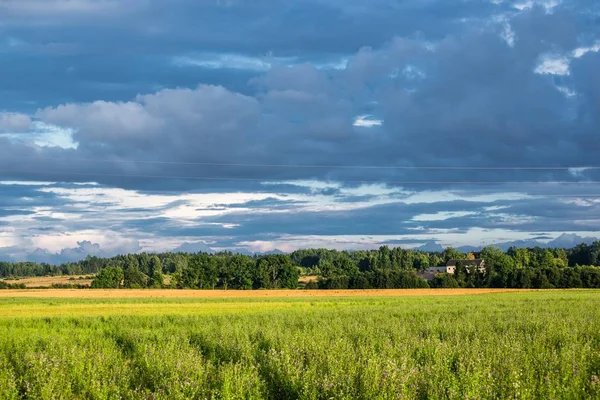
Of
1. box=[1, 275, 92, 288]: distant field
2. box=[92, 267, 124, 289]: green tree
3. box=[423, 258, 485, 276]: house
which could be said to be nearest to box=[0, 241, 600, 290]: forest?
box=[92, 267, 124, 289]: green tree

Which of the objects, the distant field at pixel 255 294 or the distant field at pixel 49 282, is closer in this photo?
the distant field at pixel 255 294

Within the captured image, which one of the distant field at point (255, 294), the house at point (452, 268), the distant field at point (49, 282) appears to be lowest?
the distant field at point (49, 282)

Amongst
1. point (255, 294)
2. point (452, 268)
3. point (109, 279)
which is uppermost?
point (109, 279)

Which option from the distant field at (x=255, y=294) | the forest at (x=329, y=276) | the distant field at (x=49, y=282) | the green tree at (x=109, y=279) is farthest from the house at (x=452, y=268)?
the distant field at (x=49, y=282)

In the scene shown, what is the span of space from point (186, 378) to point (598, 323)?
54.5 ft

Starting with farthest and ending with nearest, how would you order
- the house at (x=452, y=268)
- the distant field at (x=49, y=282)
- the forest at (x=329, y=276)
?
the house at (x=452, y=268), the distant field at (x=49, y=282), the forest at (x=329, y=276)

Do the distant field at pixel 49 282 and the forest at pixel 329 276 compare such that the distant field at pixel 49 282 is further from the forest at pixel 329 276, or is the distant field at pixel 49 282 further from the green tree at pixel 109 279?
the forest at pixel 329 276

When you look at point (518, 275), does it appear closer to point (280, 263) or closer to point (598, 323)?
point (280, 263)

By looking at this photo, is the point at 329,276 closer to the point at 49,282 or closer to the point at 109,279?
the point at 109,279

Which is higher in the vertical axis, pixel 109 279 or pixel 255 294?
pixel 109 279

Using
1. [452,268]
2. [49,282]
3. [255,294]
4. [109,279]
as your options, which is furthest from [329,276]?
[49,282]

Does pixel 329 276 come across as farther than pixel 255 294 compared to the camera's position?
Yes

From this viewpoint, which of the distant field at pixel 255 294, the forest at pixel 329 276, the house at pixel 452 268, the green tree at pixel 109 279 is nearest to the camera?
the distant field at pixel 255 294

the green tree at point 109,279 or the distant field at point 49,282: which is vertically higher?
the green tree at point 109,279
